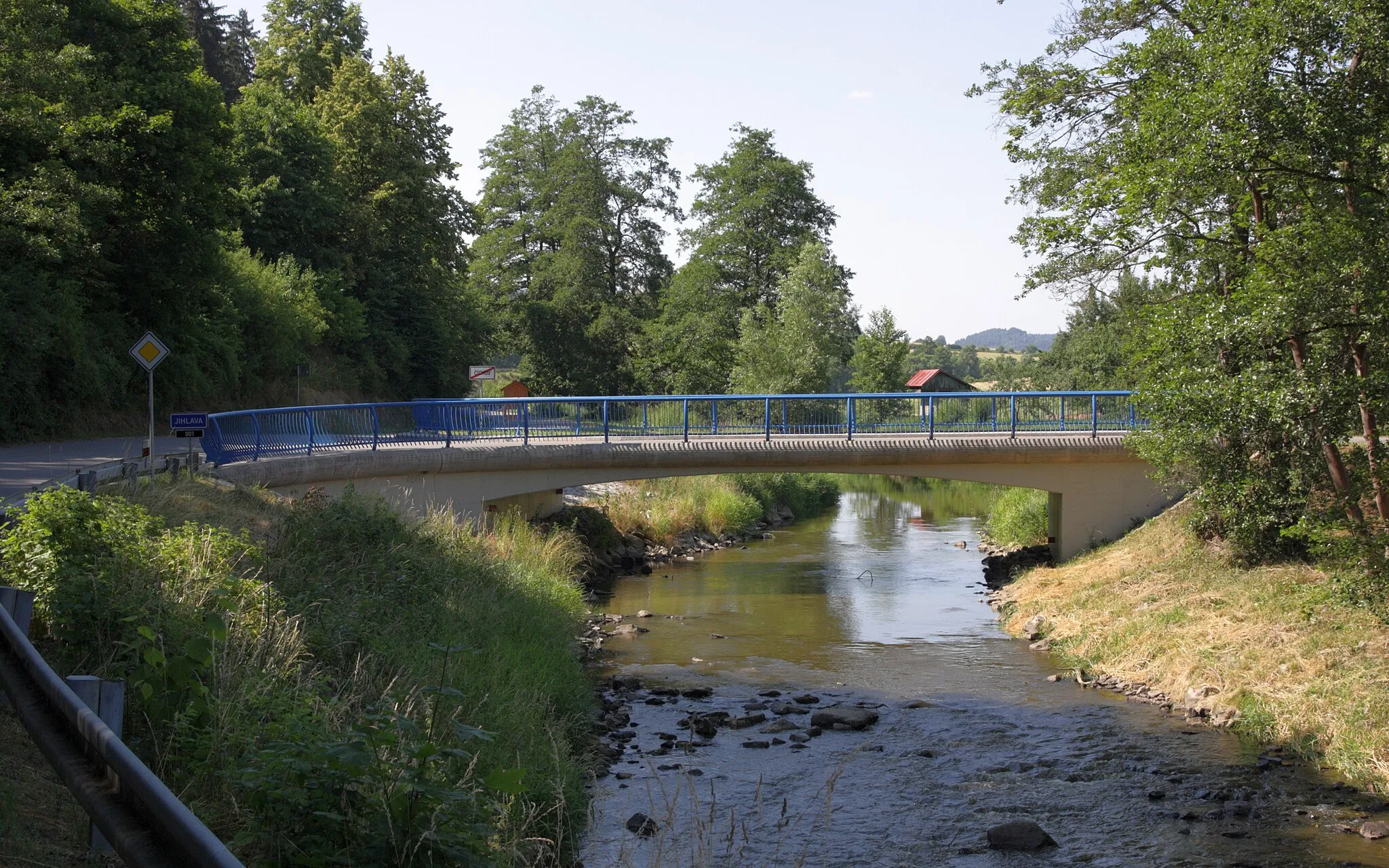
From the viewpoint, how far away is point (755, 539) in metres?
34.7

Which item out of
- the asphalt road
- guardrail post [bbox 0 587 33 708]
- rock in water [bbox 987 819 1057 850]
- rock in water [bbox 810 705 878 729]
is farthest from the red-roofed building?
guardrail post [bbox 0 587 33 708]

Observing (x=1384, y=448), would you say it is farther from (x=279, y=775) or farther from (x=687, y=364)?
(x=687, y=364)

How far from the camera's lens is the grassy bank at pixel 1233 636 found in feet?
42.9

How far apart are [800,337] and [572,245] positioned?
16350 millimetres

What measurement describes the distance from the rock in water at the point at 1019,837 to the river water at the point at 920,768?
0.12 m

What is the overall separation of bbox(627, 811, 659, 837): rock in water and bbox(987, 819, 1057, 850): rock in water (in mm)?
3024

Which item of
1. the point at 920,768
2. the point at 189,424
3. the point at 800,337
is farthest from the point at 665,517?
the point at 920,768

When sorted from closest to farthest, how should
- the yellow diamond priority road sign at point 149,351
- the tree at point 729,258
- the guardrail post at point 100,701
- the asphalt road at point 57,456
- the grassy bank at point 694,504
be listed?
the guardrail post at point 100,701, the yellow diamond priority road sign at point 149,351, the asphalt road at point 57,456, the grassy bank at point 694,504, the tree at point 729,258

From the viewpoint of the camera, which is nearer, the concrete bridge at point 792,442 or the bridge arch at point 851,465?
the bridge arch at point 851,465

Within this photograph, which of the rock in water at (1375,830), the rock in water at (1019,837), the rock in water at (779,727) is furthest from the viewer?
the rock in water at (779,727)

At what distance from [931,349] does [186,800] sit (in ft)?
606

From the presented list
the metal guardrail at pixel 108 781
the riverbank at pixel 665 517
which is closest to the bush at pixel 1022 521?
the riverbank at pixel 665 517

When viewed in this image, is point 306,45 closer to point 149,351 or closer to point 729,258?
point 729,258

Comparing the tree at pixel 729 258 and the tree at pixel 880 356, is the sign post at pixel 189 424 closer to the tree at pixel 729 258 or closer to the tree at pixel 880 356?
the tree at pixel 729 258
